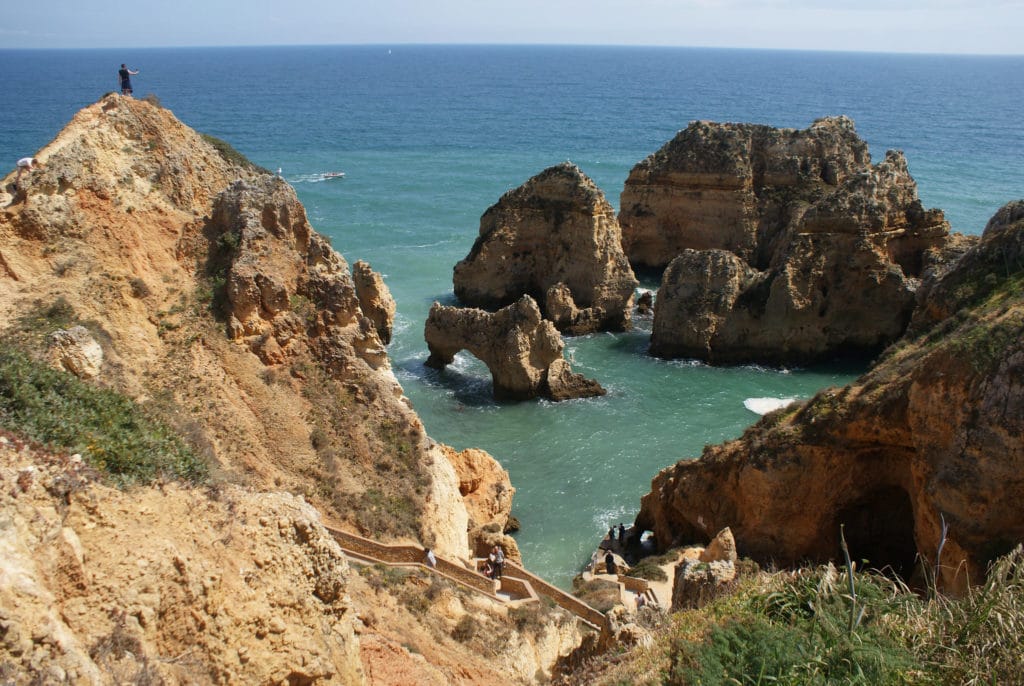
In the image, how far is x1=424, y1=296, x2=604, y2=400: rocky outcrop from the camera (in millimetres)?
38000

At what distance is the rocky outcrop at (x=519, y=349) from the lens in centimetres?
3800

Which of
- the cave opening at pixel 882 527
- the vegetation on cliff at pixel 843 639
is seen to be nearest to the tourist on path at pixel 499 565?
the vegetation on cliff at pixel 843 639

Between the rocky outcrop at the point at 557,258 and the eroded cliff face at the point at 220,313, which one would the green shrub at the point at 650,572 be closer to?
the eroded cliff face at the point at 220,313

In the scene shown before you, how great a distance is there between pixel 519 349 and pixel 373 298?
748 centimetres

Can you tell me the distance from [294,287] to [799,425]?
13575mm

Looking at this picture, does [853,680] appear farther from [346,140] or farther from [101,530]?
[346,140]

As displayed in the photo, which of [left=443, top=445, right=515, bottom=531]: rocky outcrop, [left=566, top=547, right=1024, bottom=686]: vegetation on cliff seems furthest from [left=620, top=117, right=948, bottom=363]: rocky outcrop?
[left=566, top=547, right=1024, bottom=686]: vegetation on cliff

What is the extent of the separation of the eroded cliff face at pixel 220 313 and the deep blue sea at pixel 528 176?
720 cm

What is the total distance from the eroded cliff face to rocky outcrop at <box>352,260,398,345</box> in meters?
13.9

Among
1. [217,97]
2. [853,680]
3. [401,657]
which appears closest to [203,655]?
[401,657]

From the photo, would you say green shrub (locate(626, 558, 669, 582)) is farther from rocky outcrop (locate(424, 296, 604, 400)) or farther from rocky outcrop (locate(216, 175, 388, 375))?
rocky outcrop (locate(424, 296, 604, 400))

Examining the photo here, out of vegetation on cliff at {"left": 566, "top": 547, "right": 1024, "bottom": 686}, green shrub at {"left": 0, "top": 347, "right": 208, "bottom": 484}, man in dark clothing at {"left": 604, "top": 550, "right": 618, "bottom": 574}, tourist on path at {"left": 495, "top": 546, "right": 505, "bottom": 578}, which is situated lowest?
man in dark clothing at {"left": 604, "top": 550, "right": 618, "bottom": 574}

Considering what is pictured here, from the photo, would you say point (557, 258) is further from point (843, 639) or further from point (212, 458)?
point (843, 639)

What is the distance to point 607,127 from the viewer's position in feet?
442
